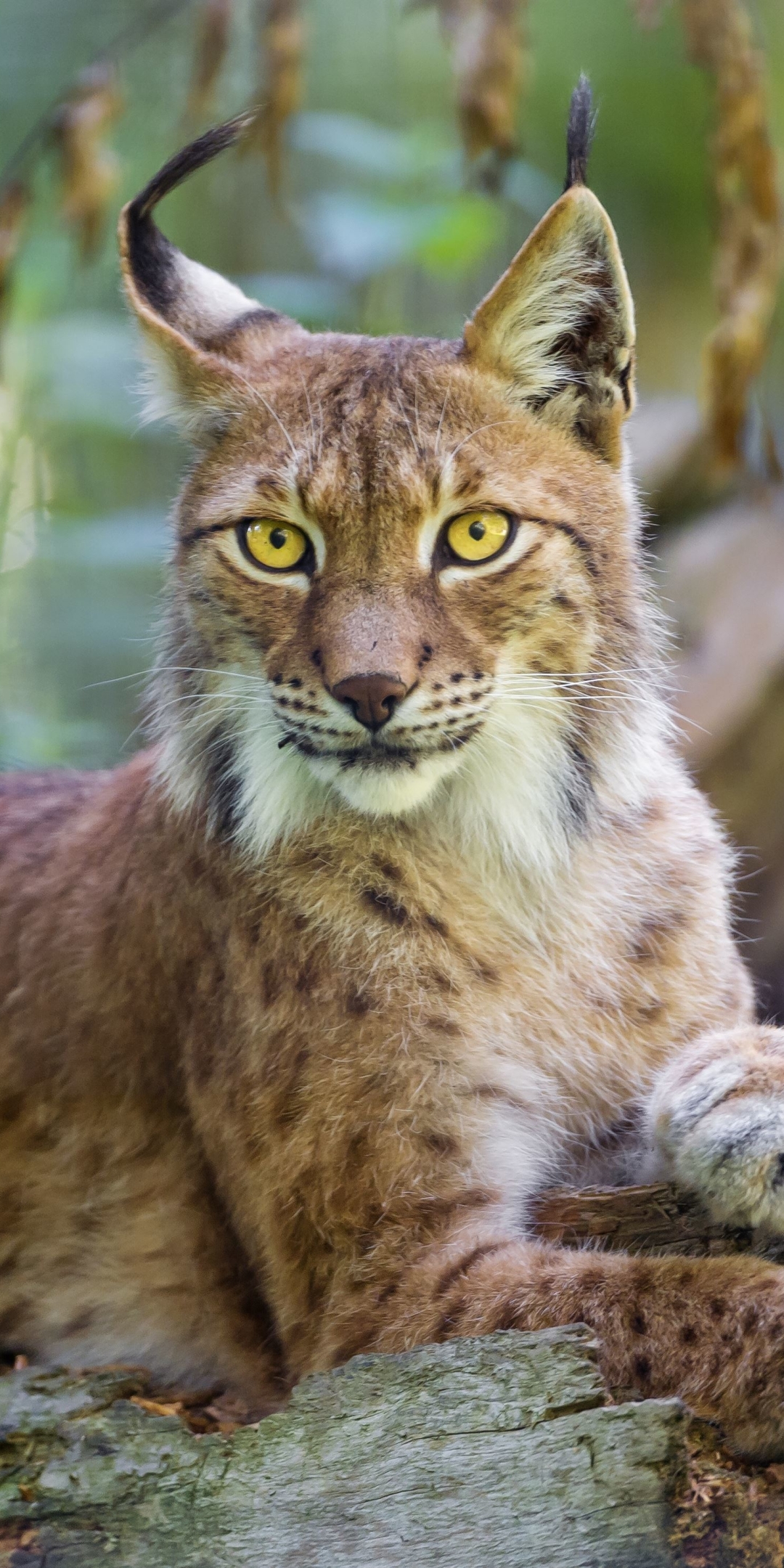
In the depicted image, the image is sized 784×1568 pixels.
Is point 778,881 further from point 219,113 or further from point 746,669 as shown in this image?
point 219,113

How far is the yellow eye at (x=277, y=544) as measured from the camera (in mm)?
3090

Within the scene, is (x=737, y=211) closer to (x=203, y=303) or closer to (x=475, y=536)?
(x=203, y=303)

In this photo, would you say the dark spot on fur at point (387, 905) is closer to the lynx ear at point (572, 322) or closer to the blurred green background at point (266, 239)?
the lynx ear at point (572, 322)

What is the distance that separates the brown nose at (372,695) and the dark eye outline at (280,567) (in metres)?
0.36

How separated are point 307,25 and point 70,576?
3404 mm

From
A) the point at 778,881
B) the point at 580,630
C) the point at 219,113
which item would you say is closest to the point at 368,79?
the point at 219,113

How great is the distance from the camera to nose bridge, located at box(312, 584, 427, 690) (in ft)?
9.12

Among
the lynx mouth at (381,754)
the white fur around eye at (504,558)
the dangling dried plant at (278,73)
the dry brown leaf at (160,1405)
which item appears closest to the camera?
the lynx mouth at (381,754)

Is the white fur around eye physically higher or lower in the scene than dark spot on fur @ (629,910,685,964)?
higher

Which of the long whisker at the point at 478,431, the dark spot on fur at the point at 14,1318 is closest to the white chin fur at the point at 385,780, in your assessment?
the long whisker at the point at 478,431

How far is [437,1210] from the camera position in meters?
2.85

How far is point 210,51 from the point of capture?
5.67 meters

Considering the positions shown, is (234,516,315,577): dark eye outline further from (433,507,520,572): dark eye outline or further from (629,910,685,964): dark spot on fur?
(629,910,685,964): dark spot on fur

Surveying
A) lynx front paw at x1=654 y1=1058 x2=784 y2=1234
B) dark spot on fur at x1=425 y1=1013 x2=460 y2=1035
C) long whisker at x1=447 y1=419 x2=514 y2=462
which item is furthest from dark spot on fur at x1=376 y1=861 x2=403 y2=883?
long whisker at x1=447 y1=419 x2=514 y2=462
